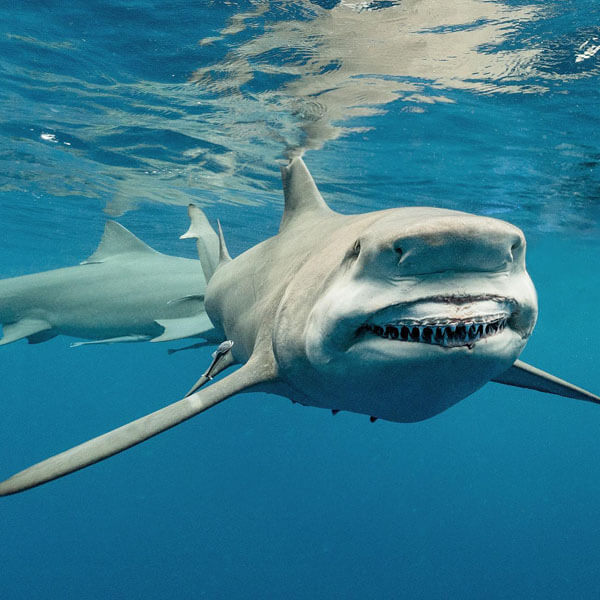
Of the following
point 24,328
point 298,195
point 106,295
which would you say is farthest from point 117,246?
point 298,195

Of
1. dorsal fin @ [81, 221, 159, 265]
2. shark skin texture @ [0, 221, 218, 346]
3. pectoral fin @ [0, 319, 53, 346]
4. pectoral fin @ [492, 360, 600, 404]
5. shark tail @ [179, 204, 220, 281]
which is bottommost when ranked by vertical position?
pectoral fin @ [0, 319, 53, 346]

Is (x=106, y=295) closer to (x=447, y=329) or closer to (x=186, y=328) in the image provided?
(x=186, y=328)

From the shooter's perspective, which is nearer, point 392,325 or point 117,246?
point 392,325

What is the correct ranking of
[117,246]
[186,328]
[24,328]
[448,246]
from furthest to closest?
[117,246] → [24,328] → [186,328] → [448,246]

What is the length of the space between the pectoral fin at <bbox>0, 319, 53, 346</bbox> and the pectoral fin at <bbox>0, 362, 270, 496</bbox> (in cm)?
767

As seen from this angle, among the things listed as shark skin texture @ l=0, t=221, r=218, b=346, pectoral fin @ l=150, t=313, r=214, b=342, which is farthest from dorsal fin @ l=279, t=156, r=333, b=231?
shark skin texture @ l=0, t=221, r=218, b=346

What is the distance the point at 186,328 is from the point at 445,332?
5305 millimetres

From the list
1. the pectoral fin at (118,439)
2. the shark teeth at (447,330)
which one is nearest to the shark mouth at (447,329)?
the shark teeth at (447,330)

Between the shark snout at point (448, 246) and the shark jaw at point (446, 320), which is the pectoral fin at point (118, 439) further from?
the shark snout at point (448, 246)

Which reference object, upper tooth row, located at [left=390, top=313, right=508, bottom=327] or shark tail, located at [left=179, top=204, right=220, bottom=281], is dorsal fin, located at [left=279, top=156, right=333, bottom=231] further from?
upper tooth row, located at [left=390, top=313, right=508, bottom=327]

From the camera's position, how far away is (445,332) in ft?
6.98

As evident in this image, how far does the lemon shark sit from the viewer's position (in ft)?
6.55

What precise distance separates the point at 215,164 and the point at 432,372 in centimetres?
1546

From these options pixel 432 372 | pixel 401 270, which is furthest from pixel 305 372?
pixel 401 270
